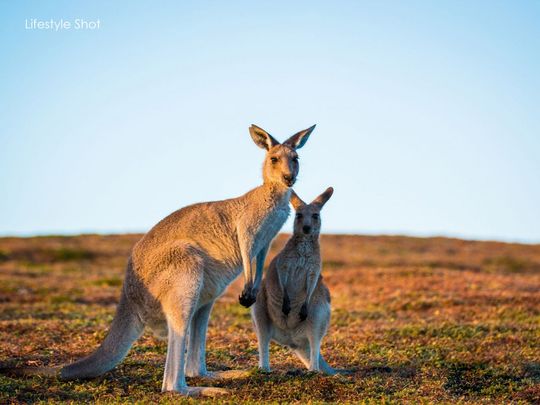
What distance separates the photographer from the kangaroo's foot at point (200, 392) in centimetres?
675

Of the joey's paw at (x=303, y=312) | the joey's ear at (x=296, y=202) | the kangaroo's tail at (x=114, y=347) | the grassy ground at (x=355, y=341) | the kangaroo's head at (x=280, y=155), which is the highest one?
the kangaroo's head at (x=280, y=155)

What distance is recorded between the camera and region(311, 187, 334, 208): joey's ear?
836 cm

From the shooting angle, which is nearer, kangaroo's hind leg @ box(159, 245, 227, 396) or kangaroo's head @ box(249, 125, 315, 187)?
kangaroo's hind leg @ box(159, 245, 227, 396)

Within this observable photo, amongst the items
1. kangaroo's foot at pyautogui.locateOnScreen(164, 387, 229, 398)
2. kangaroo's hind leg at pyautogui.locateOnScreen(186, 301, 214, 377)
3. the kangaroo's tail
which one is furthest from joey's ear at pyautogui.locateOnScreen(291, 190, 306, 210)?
kangaroo's foot at pyautogui.locateOnScreen(164, 387, 229, 398)

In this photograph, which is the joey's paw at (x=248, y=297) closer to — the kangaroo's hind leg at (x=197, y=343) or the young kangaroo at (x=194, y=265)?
the young kangaroo at (x=194, y=265)

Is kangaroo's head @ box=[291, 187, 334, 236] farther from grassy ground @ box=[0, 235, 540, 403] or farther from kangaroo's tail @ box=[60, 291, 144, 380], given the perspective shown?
kangaroo's tail @ box=[60, 291, 144, 380]

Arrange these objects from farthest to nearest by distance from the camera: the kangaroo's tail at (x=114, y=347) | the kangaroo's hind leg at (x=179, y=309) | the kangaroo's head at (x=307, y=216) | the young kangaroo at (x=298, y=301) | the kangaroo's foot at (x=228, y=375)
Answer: the kangaroo's head at (x=307, y=216) → the young kangaroo at (x=298, y=301) → the kangaroo's foot at (x=228, y=375) → the kangaroo's tail at (x=114, y=347) → the kangaroo's hind leg at (x=179, y=309)

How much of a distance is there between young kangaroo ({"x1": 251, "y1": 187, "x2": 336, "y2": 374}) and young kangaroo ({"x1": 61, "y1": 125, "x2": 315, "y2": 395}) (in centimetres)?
59

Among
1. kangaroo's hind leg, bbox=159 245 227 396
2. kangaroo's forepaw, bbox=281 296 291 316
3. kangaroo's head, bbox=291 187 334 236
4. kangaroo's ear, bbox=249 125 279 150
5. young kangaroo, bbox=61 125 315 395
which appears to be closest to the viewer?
kangaroo's hind leg, bbox=159 245 227 396

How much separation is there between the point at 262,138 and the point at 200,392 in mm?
2579

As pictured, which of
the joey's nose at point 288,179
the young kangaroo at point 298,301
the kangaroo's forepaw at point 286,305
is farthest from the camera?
the young kangaroo at point 298,301

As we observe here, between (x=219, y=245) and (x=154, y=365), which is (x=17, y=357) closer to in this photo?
(x=154, y=365)

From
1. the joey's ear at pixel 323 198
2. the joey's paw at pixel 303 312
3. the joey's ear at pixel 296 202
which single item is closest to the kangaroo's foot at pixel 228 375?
the joey's paw at pixel 303 312

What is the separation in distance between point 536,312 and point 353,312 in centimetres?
355
